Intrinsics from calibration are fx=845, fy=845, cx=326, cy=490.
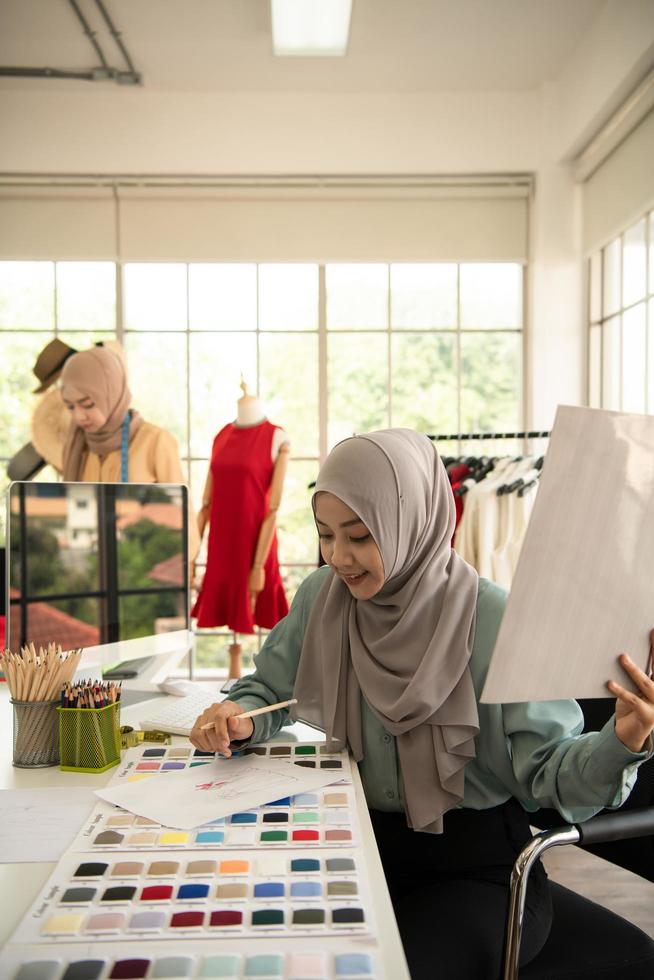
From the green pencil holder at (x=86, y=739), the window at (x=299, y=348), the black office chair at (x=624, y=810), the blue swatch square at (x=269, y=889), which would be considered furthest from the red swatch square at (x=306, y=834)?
the window at (x=299, y=348)

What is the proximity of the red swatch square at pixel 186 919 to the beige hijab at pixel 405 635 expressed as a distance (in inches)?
20.8

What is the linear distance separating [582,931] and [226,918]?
791mm

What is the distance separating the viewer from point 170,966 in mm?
744

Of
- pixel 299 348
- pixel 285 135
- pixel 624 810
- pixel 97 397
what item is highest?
pixel 285 135

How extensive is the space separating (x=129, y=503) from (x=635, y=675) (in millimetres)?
1215

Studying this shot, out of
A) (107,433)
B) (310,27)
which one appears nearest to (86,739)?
(107,433)

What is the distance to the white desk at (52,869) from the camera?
78cm

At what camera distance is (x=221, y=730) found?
131 centimetres

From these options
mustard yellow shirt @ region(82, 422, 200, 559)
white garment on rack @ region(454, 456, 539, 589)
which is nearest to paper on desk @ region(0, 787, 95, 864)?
mustard yellow shirt @ region(82, 422, 200, 559)

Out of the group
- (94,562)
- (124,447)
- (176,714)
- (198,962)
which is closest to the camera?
(198,962)

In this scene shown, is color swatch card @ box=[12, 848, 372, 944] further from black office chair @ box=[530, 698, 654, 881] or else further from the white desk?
black office chair @ box=[530, 698, 654, 881]

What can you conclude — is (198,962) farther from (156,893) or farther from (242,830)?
(242,830)

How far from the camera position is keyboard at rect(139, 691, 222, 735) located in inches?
61.0

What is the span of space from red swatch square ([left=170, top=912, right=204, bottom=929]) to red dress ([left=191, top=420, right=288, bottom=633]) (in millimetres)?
Result: 2782
